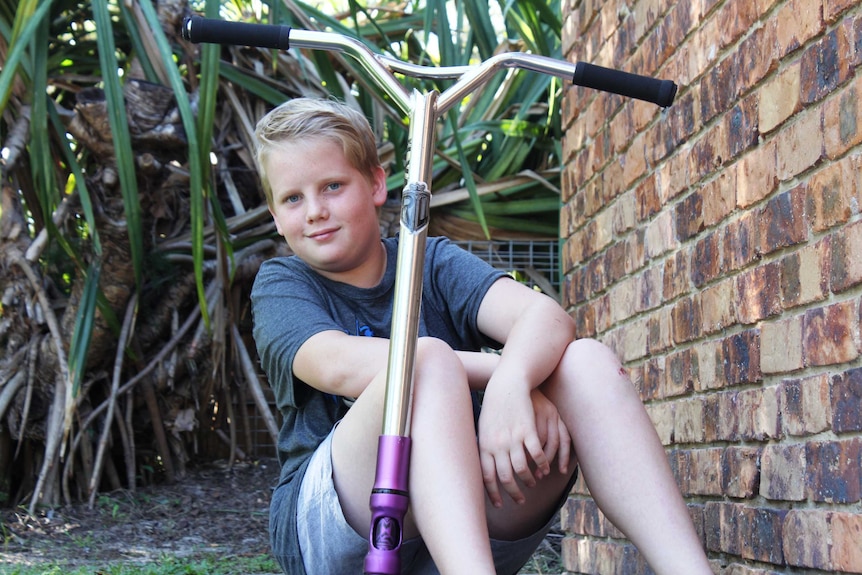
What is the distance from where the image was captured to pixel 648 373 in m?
2.26

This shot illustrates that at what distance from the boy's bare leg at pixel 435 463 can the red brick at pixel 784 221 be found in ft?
1.85

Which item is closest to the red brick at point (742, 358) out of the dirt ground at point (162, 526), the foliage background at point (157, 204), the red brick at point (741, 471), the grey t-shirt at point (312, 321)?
the red brick at point (741, 471)

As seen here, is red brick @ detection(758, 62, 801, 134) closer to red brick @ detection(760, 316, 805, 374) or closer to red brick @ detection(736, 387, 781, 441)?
red brick @ detection(760, 316, 805, 374)

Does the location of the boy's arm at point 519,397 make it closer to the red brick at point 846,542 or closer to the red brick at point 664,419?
the red brick at point 846,542

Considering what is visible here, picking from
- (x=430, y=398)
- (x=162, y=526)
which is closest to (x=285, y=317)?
(x=430, y=398)

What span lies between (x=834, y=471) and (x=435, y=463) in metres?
0.58

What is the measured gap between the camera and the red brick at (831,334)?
4.68 feet

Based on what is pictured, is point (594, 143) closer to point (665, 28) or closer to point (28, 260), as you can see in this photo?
point (665, 28)

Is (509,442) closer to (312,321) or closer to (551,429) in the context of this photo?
(551,429)

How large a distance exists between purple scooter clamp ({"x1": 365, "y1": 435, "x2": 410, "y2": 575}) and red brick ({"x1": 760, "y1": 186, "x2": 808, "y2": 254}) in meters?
0.69

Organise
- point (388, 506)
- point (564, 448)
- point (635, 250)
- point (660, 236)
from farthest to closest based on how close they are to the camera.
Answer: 1. point (635, 250)
2. point (660, 236)
3. point (564, 448)
4. point (388, 506)

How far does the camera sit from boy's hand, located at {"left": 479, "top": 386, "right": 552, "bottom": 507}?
1449mm

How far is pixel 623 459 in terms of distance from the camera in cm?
149

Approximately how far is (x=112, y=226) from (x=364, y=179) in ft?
7.41
